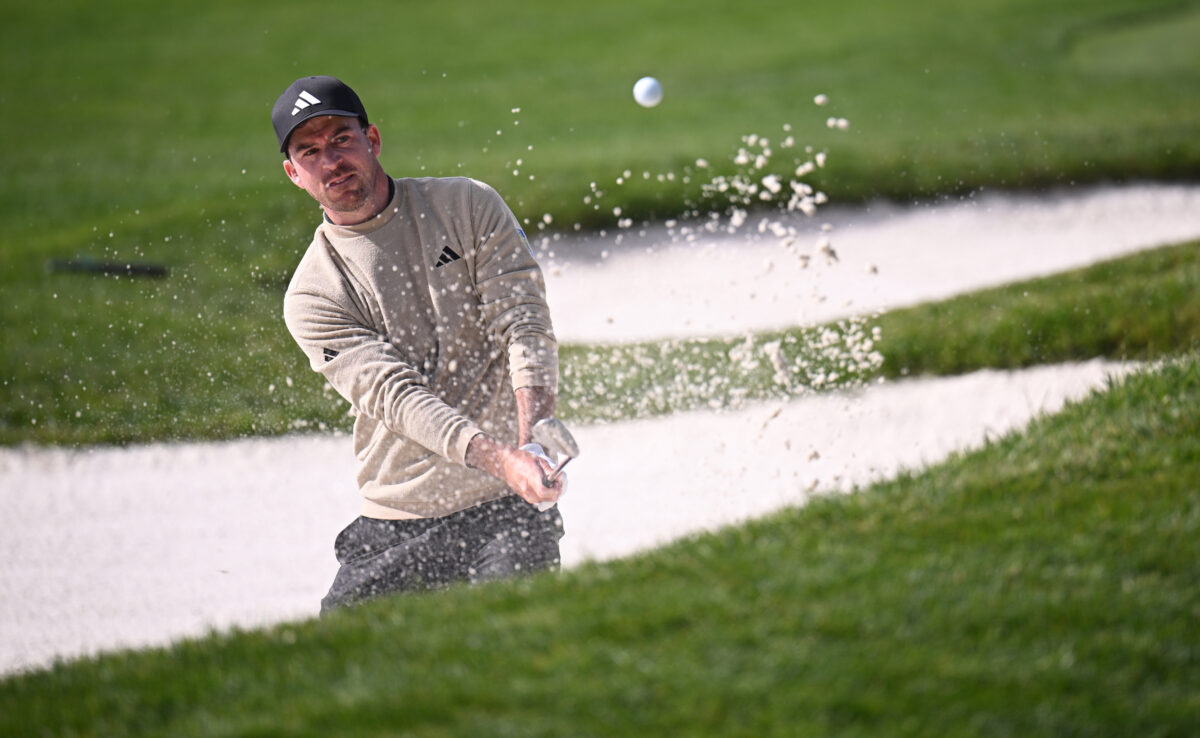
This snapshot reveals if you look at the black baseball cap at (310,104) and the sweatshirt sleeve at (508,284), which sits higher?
the black baseball cap at (310,104)

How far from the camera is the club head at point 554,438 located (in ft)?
12.3

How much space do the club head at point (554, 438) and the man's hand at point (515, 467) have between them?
97 mm

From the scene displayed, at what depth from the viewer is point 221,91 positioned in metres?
18.1

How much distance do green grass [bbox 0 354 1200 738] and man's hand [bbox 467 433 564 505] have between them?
0.27 m

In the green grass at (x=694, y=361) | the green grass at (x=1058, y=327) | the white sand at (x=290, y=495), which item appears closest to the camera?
the white sand at (x=290, y=495)

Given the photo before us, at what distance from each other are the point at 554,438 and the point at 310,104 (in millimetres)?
1370

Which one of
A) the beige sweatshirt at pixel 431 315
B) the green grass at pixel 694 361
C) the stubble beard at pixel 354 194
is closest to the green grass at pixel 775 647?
the beige sweatshirt at pixel 431 315

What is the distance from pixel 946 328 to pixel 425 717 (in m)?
5.38

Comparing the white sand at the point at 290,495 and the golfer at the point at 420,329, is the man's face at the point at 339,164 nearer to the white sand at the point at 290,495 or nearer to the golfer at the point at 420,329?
the golfer at the point at 420,329

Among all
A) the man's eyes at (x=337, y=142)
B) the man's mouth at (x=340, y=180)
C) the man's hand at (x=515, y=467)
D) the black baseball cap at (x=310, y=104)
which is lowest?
the man's hand at (x=515, y=467)

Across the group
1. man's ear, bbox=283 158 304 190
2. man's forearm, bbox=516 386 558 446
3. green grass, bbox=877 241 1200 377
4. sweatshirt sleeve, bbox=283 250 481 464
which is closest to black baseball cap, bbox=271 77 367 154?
man's ear, bbox=283 158 304 190

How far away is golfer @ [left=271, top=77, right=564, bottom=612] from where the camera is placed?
3984 millimetres

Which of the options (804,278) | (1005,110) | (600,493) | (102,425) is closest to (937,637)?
(600,493)

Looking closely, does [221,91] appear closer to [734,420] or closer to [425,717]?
[734,420]
